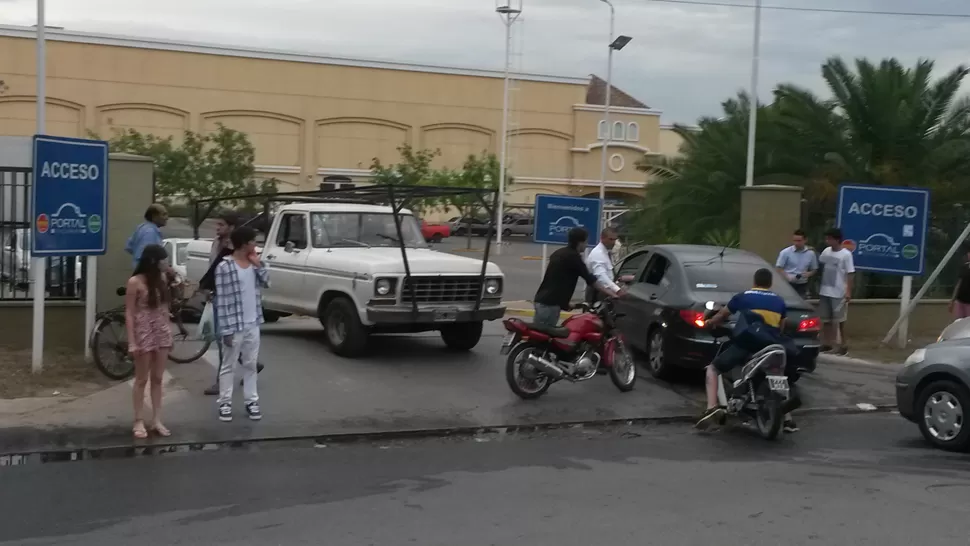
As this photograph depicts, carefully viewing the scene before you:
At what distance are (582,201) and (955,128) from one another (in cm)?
792

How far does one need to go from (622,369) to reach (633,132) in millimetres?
54725

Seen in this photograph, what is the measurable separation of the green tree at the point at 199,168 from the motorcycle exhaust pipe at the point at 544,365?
1101 inches

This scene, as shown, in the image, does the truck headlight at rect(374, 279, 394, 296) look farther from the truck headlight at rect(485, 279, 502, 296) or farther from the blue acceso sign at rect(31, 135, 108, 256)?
the blue acceso sign at rect(31, 135, 108, 256)

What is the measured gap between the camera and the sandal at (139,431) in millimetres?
8836

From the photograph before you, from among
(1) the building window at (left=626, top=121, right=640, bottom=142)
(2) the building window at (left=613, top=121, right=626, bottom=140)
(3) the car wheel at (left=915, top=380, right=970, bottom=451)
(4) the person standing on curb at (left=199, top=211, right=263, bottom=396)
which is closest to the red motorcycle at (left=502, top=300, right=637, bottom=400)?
(4) the person standing on curb at (left=199, top=211, right=263, bottom=396)

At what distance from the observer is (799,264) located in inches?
581

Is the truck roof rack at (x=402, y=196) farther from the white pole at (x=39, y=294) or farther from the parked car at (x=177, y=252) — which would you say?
the parked car at (x=177, y=252)

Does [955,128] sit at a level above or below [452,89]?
below

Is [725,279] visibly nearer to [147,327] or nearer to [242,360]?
[242,360]

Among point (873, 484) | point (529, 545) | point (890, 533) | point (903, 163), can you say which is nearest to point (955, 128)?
point (903, 163)

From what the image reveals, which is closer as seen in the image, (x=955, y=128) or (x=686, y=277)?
(x=686, y=277)

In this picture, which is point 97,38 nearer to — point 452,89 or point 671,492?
point 452,89

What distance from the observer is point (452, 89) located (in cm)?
6022

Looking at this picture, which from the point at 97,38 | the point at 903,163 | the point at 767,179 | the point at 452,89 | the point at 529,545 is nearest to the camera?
Answer: the point at 529,545
